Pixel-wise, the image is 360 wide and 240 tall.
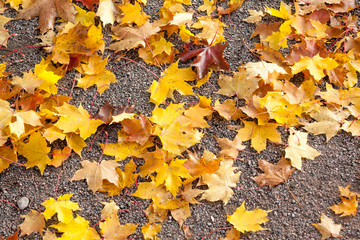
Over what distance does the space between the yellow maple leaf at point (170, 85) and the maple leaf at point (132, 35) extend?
11.4 inches

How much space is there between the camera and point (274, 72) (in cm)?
257

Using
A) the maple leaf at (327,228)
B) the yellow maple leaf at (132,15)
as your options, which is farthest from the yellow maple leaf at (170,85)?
the maple leaf at (327,228)

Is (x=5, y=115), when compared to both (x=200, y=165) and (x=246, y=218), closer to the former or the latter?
(x=200, y=165)

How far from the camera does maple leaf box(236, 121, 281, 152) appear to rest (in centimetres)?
243

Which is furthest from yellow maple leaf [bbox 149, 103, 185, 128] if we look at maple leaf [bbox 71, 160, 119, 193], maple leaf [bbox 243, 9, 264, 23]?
maple leaf [bbox 243, 9, 264, 23]

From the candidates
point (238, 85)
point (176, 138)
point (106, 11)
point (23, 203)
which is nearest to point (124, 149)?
point (176, 138)

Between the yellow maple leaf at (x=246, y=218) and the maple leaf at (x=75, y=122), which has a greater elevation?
the maple leaf at (x=75, y=122)

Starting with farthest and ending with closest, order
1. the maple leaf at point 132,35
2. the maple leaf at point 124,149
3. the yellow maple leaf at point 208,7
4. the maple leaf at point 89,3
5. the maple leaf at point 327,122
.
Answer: the yellow maple leaf at point 208,7 < the maple leaf at point 89,3 < the maple leaf at point 132,35 < the maple leaf at point 327,122 < the maple leaf at point 124,149

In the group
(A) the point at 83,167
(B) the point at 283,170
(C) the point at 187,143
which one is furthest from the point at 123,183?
(B) the point at 283,170

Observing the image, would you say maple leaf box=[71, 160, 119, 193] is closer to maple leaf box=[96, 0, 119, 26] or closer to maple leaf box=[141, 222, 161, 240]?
maple leaf box=[141, 222, 161, 240]

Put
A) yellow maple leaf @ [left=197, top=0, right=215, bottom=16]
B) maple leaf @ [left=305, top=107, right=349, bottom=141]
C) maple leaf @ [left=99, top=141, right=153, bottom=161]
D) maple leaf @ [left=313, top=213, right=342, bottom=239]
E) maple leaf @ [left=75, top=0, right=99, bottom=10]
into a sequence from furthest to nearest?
yellow maple leaf @ [left=197, top=0, right=215, bottom=16] → maple leaf @ [left=75, top=0, right=99, bottom=10] → maple leaf @ [left=305, top=107, right=349, bottom=141] → maple leaf @ [left=99, top=141, right=153, bottom=161] → maple leaf @ [left=313, top=213, right=342, bottom=239]

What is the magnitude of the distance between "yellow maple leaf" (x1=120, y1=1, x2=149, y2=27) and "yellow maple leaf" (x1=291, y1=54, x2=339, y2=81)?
1.14 m

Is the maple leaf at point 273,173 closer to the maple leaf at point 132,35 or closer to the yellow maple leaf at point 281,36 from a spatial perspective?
the yellow maple leaf at point 281,36

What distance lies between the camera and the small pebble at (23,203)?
2229 millimetres
